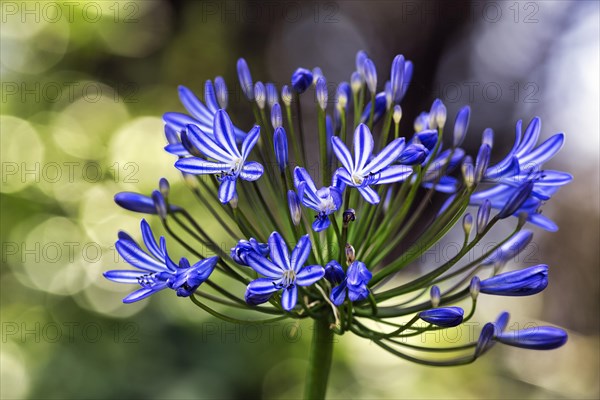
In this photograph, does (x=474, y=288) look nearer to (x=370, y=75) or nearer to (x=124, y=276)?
(x=370, y=75)

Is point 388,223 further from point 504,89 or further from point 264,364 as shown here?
point 504,89

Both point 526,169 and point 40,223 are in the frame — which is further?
point 40,223

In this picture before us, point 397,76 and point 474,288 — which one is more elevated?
point 397,76

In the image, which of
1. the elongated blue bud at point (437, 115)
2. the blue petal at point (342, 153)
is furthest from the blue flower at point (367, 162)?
the elongated blue bud at point (437, 115)

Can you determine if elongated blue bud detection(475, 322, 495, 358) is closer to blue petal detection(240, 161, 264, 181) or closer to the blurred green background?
blue petal detection(240, 161, 264, 181)

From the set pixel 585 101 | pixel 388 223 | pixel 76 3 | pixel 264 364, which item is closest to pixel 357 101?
pixel 388 223

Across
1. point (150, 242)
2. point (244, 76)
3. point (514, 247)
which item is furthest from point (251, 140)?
point (514, 247)
